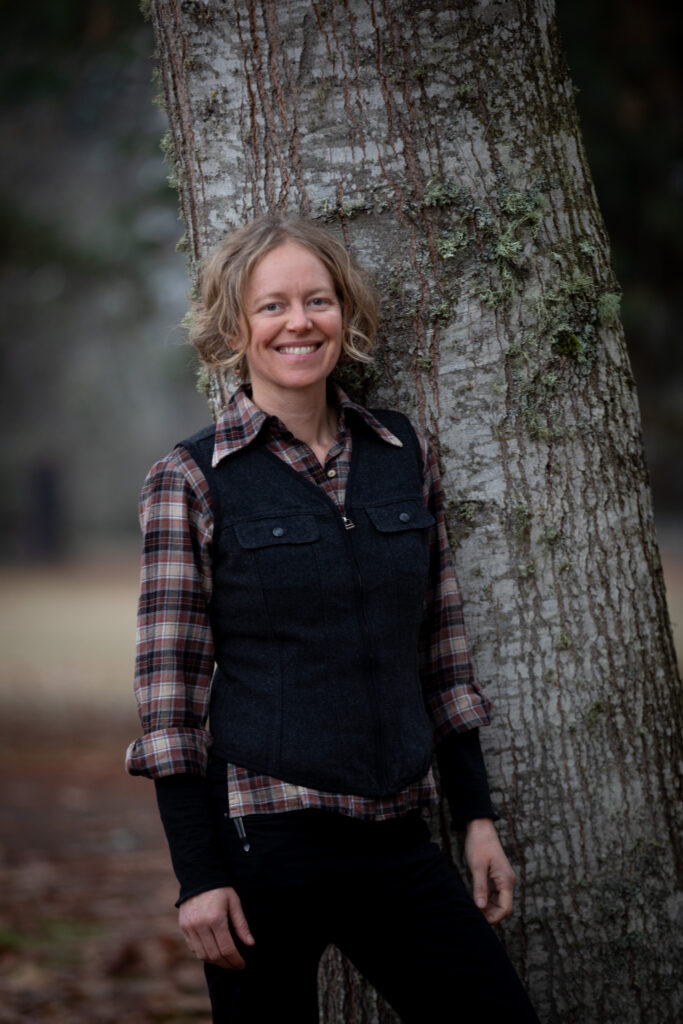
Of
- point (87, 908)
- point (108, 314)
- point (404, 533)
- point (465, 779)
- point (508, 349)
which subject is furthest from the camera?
point (108, 314)

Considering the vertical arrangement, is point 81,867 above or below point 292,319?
below

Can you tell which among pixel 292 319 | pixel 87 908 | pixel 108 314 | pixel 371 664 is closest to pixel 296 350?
pixel 292 319

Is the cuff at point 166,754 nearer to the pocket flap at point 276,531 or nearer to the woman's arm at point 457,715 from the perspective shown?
the pocket flap at point 276,531

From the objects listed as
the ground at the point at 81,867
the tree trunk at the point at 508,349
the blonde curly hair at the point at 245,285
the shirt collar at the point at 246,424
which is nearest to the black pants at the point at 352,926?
the tree trunk at the point at 508,349

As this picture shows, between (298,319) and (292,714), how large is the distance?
89 centimetres

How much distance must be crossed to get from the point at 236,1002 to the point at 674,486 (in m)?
27.2

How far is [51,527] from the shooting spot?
32812 millimetres

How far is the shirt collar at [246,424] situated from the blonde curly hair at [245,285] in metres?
0.12

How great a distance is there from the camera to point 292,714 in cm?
205

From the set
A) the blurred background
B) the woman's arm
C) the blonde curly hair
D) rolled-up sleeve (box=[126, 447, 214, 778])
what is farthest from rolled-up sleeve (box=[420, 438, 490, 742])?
the blurred background

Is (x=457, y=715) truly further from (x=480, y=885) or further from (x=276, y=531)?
(x=276, y=531)

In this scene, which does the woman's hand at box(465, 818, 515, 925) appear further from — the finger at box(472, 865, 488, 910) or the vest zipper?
the vest zipper

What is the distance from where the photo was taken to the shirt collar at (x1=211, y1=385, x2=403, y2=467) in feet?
7.19

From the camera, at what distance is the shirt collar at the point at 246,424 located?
7.19 feet
